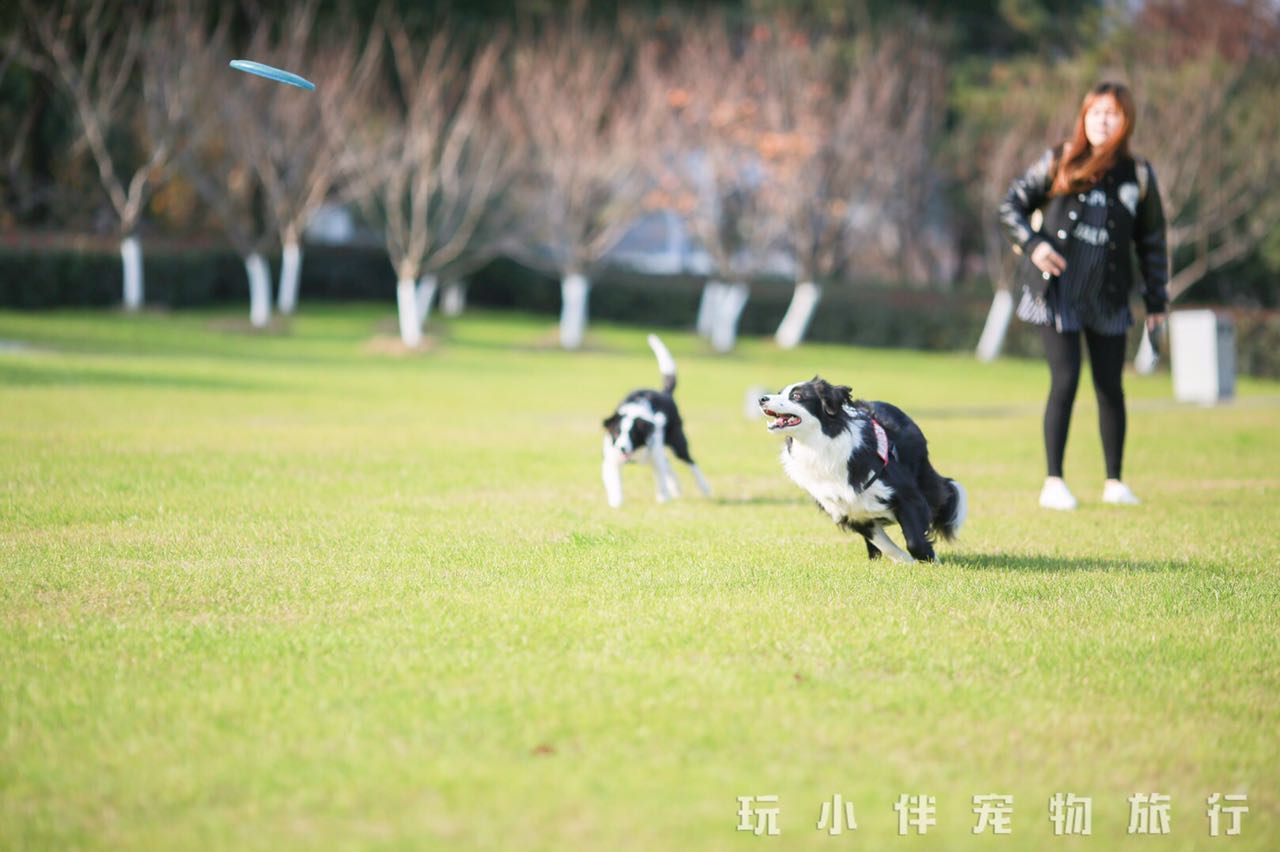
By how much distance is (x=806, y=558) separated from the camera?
6766 mm

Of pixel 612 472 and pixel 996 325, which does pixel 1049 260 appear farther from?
pixel 996 325

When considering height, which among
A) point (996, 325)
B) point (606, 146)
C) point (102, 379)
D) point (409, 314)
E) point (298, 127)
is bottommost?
point (102, 379)

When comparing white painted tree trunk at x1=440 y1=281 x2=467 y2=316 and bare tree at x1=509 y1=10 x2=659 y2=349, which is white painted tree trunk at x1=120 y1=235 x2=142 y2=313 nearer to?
bare tree at x1=509 y1=10 x2=659 y2=349

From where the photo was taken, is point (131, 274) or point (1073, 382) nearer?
point (1073, 382)

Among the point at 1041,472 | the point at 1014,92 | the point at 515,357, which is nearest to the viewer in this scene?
the point at 1041,472

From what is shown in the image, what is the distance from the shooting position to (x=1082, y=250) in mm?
8680

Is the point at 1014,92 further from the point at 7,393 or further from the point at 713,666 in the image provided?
the point at 713,666

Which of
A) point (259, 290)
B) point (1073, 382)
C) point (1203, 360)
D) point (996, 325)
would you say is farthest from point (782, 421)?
point (996, 325)

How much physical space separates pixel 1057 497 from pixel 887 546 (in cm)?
265

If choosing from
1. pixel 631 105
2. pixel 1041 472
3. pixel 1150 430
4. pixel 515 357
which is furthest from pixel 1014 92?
pixel 1041 472

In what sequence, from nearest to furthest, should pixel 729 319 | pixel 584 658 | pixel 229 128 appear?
pixel 584 658
pixel 229 128
pixel 729 319

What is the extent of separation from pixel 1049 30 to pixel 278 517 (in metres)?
39.1

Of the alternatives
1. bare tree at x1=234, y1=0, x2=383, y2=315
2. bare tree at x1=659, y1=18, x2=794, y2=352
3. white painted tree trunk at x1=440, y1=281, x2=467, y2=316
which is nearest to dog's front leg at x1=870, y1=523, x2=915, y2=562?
bare tree at x1=659, y1=18, x2=794, y2=352

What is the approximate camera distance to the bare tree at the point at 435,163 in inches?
1209
